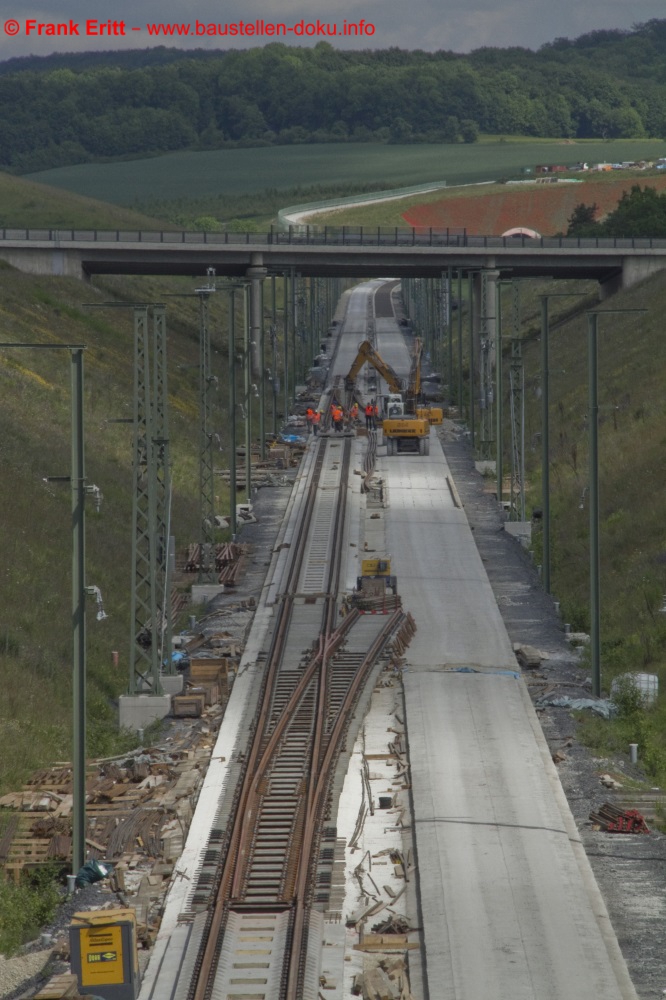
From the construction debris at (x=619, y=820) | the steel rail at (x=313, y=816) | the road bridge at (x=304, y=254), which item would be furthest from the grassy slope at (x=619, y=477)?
the construction debris at (x=619, y=820)

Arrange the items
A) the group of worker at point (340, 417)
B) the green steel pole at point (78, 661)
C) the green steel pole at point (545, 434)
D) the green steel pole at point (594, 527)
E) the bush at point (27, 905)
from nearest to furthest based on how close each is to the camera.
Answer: the bush at point (27, 905), the green steel pole at point (78, 661), the green steel pole at point (594, 527), the green steel pole at point (545, 434), the group of worker at point (340, 417)

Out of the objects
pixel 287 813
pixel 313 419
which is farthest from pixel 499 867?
pixel 313 419

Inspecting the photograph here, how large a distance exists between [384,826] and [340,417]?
214 feet

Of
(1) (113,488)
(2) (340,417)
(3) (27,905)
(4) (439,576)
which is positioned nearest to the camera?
(3) (27,905)

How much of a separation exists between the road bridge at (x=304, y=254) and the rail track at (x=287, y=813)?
61.1m

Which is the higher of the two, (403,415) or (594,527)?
(594,527)

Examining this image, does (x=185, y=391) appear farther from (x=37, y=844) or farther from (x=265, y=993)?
(x=265, y=993)

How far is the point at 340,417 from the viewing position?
94562 mm

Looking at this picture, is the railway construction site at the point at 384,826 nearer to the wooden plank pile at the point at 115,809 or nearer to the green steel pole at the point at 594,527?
the wooden plank pile at the point at 115,809

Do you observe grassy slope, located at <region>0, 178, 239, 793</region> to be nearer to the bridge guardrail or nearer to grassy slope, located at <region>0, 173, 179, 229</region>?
the bridge guardrail

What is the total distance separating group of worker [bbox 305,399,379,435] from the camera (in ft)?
309

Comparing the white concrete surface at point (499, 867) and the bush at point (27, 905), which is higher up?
the white concrete surface at point (499, 867)

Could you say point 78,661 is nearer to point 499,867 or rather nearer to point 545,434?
point 499,867

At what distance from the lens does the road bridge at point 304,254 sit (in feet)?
365
